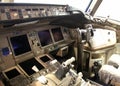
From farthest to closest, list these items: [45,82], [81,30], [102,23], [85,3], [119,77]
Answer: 1. [85,3]
2. [102,23]
3. [81,30]
4. [119,77]
5. [45,82]

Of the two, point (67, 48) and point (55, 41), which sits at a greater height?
Answer: point (55, 41)

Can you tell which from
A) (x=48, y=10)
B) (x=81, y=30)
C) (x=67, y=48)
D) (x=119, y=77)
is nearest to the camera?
(x=48, y=10)

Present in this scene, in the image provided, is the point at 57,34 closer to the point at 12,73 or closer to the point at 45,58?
the point at 45,58

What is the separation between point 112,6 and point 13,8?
123 inches

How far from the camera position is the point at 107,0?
4.06m

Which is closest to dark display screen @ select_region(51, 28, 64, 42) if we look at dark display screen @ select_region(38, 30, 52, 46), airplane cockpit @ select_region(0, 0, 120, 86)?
airplane cockpit @ select_region(0, 0, 120, 86)

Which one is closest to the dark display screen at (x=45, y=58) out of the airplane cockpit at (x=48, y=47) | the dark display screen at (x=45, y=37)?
the airplane cockpit at (x=48, y=47)

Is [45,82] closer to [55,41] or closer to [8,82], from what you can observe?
[8,82]

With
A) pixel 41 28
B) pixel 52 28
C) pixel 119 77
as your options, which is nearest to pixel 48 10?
pixel 41 28

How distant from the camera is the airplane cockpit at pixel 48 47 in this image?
173 centimetres

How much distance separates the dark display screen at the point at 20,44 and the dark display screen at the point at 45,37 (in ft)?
0.86

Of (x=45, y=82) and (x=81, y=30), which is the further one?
(x=81, y=30)

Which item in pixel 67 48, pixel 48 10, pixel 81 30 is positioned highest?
pixel 48 10

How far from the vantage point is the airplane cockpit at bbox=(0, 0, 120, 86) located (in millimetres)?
1726
